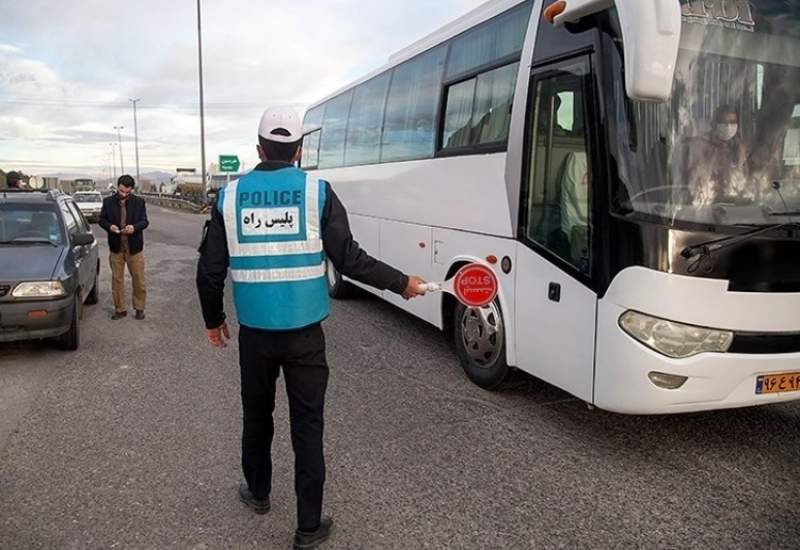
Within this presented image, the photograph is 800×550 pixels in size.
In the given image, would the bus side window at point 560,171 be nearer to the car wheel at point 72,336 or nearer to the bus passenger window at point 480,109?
the bus passenger window at point 480,109

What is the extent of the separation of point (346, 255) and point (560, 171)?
2.03m

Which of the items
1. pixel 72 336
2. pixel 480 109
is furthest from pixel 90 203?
pixel 480 109

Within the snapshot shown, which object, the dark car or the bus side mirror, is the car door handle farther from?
the dark car

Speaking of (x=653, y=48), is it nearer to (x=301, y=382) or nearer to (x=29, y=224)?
(x=301, y=382)

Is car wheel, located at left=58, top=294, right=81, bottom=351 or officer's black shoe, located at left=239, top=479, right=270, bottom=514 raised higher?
car wheel, located at left=58, top=294, right=81, bottom=351

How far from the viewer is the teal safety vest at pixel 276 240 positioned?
2893mm

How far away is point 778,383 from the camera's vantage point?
3824 mm

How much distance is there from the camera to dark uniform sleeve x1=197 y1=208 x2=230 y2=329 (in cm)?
300

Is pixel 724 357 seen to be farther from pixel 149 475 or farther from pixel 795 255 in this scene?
pixel 149 475

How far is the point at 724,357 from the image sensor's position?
3.65m

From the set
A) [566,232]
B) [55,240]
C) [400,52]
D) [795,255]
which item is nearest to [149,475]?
[566,232]

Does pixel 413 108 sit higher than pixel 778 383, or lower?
higher

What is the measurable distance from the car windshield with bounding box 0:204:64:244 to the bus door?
5489 millimetres

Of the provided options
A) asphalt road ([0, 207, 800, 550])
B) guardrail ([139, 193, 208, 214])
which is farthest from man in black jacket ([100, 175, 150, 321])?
guardrail ([139, 193, 208, 214])
